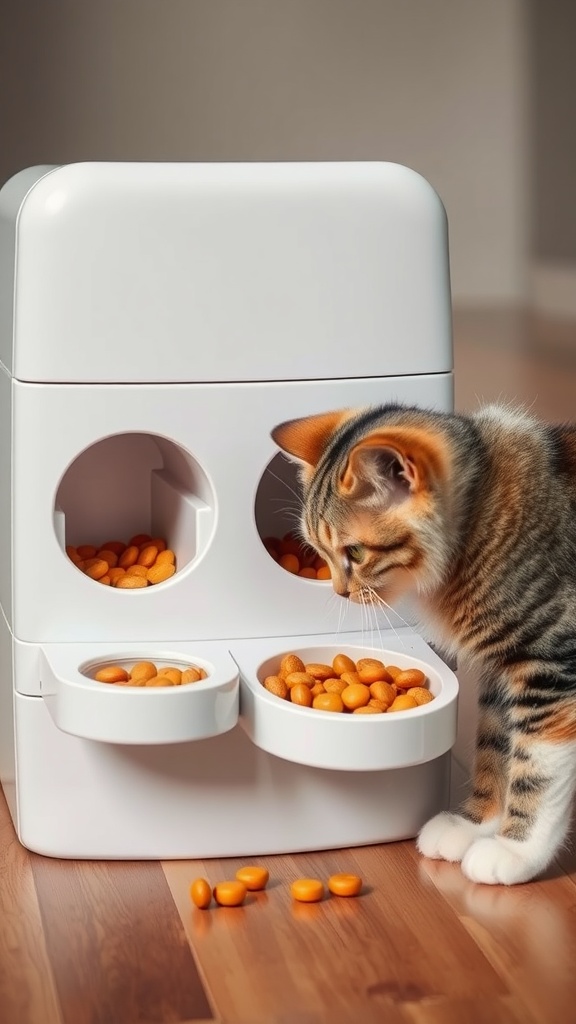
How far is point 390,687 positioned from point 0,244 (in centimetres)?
84

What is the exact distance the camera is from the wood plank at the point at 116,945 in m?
1.42

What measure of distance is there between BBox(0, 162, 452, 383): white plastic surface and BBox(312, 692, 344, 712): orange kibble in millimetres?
443

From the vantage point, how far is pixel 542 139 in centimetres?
813

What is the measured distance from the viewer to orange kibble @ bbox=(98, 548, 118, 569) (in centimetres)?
195

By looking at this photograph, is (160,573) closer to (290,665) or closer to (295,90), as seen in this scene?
(290,665)

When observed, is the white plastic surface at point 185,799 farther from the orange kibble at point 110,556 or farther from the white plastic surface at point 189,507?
the orange kibble at point 110,556

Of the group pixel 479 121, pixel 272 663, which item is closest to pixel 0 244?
pixel 272 663

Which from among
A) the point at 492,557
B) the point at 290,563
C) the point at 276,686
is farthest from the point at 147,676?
the point at 492,557

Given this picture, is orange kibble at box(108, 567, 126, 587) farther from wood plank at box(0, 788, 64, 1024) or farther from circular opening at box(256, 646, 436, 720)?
wood plank at box(0, 788, 64, 1024)

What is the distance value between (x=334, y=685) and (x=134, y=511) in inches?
21.7

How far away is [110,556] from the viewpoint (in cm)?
196

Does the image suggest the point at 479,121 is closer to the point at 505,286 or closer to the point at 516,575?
the point at 505,286

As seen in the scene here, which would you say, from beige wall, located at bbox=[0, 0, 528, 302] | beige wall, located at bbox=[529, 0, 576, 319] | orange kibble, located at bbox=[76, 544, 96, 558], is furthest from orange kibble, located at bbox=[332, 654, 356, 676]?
beige wall, located at bbox=[529, 0, 576, 319]

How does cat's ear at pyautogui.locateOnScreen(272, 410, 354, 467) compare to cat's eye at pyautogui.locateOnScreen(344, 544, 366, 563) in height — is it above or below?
above
